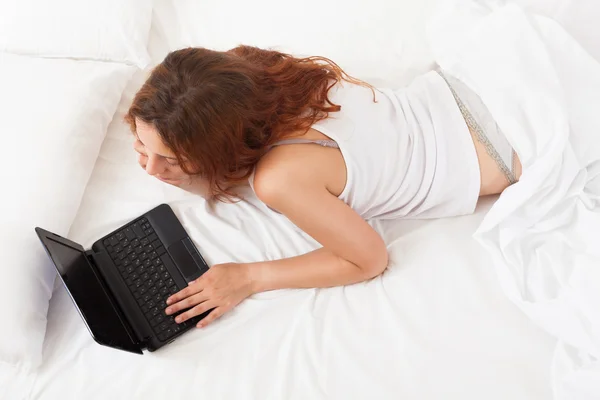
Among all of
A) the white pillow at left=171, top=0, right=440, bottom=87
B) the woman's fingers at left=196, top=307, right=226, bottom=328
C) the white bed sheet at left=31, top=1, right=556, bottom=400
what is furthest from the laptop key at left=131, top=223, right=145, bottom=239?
the white pillow at left=171, top=0, right=440, bottom=87

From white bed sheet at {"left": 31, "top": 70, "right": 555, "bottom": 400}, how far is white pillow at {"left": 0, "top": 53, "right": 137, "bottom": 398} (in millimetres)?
71

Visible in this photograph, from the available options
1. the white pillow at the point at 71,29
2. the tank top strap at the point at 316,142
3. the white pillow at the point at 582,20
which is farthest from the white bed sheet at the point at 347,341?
the white pillow at the point at 71,29

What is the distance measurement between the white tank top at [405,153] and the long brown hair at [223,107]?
0.06 m

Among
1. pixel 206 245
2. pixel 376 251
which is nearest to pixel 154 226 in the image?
pixel 206 245

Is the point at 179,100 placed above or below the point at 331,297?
above

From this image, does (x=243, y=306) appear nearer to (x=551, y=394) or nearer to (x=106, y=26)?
(x=551, y=394)

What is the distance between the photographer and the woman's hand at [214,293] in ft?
3.29

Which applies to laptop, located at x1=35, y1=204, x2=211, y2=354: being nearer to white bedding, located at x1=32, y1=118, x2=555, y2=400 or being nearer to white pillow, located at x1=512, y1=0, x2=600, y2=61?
white bedding, located at x1=32, y1=118, x2=555, y2=400

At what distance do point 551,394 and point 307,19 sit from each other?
Answer: 96cm

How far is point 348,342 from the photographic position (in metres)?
0.94

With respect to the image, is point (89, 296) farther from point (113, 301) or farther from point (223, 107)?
point (223, 107)

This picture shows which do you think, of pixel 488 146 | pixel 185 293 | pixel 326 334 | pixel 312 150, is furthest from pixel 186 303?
pixel 488 146

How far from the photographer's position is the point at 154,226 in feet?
3.60

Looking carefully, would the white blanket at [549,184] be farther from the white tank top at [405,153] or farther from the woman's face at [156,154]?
the woman's face at [156,154]
